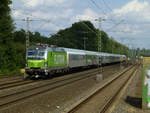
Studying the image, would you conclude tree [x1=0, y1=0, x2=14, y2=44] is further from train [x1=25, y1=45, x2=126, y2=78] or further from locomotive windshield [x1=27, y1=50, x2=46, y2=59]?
locomotive windshield [x1=27, y1=50, x2=46, y2=59]

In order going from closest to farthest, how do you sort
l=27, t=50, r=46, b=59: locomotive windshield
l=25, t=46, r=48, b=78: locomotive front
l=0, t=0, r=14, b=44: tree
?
l=25, t=46, r=48, b=78: locomotive front, l=27, t=50, r=46, b=59: locomotive windshield, l=0, t=0, r=14, b=44: tree

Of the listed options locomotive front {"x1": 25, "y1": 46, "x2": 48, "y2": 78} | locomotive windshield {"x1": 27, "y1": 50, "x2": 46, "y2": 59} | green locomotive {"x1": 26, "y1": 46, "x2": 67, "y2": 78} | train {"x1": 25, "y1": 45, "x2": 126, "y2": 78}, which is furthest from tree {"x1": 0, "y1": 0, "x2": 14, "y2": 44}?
locomotive front {"x1": 25, "y1": 46, "x2": 48, "y2": 78}

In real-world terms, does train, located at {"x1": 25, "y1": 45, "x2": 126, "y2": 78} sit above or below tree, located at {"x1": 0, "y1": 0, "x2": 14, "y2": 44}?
below

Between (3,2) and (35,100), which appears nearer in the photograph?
(35,100)

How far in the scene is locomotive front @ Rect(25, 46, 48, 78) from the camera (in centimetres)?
1986

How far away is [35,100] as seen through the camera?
11.3 m

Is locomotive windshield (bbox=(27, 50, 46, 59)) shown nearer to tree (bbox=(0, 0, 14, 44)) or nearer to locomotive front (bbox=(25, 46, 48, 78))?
locomotive front (bbox=(25, 46, 48, 78))

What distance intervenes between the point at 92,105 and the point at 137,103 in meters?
2.33

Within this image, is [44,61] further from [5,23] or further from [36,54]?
[5,23]

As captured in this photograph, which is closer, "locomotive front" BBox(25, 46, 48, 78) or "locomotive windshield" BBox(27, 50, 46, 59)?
"locomotive front" BBox(25, 46, 48, 78)

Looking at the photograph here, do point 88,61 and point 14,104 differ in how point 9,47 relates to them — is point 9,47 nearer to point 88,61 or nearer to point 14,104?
point 88,61

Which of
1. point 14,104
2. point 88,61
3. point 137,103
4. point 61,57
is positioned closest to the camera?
point 14,104

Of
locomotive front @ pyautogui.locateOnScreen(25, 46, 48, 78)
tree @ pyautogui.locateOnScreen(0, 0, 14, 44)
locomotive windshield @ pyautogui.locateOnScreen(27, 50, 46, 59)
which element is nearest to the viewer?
locomotive front @ pyautogui.locateOnScreen(25, 46, 48, 78)

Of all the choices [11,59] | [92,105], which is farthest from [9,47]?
[92,105]
